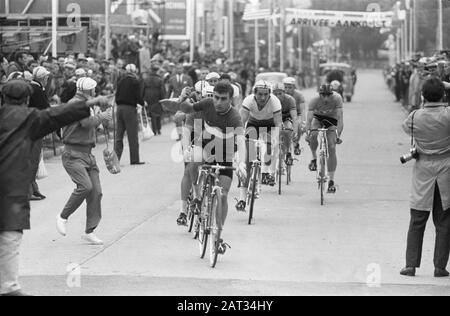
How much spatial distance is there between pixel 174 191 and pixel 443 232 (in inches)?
305

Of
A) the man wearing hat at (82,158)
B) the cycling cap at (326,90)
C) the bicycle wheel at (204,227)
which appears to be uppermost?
the cycling cap at (326,90)

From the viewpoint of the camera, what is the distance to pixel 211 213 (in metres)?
11.9

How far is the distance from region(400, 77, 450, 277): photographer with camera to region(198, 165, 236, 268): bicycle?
1786 mm

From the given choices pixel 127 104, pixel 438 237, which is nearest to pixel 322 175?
pixel 438 237

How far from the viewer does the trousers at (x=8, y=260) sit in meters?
9.51

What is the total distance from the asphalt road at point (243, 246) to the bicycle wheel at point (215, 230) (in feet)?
0.48

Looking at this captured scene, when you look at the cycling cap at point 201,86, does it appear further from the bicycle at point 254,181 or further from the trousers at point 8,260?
the trousers at point 8,260

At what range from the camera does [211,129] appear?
1273 centimetres

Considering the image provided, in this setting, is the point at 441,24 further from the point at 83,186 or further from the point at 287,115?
the point at 83,186

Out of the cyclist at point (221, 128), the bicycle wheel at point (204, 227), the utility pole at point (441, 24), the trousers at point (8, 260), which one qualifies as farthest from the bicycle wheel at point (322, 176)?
the trousers at point (8, 260)

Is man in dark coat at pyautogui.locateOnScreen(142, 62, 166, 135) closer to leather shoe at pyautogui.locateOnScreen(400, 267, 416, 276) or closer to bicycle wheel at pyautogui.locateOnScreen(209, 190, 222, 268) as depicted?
bicycle wheel at pyautogui.locateOnScreen(209, 190, 222, 268)

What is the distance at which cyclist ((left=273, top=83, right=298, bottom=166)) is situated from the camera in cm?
1844

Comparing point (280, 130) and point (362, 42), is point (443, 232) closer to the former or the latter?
point (280, 130)
